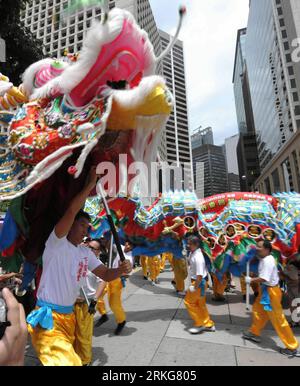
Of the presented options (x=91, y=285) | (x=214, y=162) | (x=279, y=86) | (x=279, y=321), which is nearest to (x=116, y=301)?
(x=91, y=285)

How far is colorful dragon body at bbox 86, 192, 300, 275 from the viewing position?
459 centimetres

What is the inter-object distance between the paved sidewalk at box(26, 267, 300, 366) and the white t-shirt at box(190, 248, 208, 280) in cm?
86

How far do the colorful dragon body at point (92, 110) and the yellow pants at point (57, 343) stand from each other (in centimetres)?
99

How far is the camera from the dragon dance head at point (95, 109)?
1.62m

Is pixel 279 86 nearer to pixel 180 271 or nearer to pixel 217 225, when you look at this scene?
pixel 180 271

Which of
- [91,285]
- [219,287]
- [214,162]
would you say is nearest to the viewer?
[91,285]

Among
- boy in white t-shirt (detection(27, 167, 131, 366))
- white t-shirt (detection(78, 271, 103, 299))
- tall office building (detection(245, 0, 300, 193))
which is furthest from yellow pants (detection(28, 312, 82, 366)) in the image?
tall office building (detection(245, 0, 300, 193))

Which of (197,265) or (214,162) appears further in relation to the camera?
(214,162)

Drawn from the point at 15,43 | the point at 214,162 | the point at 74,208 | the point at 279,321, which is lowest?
the point at 279,321

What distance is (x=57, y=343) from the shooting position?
1.98 m

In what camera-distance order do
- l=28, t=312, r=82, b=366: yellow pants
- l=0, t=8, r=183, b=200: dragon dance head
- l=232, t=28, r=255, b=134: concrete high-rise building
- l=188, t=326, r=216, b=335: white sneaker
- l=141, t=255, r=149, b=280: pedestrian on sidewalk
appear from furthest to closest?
l=232, t=28, r=255, b=134: concrete high-rise building < l=141, t=255, r=149, b=280: pedestrian on sidewalk < l=188, t=326, r=216, b=335: white sneaker < l=28, t=312, r=82, b=366: yellow pants < l=0, t=8, r=183, b=200: dragon dance head

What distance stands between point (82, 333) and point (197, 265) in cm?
213

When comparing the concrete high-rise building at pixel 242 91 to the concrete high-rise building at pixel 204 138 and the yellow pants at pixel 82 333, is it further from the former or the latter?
the yellow pants at pixel 82 333

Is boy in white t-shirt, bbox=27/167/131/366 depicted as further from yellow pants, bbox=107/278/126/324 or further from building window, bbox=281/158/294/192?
building window, bbox=281/158/294/192
